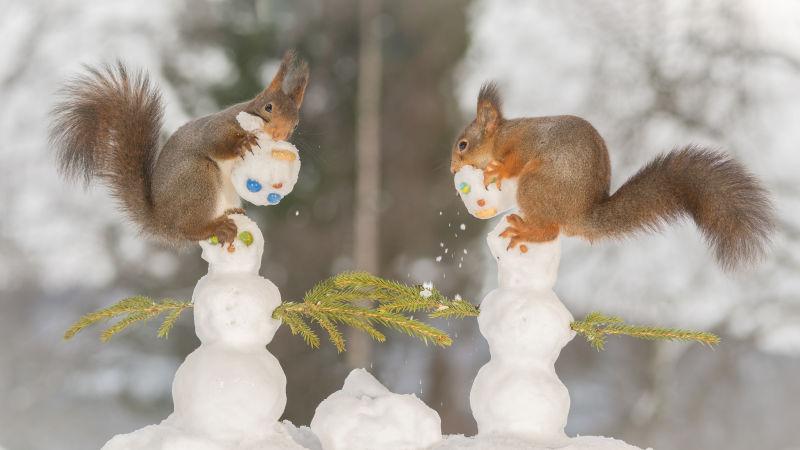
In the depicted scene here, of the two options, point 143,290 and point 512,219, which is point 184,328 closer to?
point 143,290

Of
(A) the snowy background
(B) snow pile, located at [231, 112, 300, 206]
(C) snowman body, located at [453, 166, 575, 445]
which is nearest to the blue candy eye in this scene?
(B) snow pile, located at [231, 112, 300, 206]

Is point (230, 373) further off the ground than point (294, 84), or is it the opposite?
point (294, 84)

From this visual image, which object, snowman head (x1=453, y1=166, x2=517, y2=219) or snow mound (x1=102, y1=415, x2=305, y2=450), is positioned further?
snowman head (x1=453, y1=166, x2=517, y2=219)

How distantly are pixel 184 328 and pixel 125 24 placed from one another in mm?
809

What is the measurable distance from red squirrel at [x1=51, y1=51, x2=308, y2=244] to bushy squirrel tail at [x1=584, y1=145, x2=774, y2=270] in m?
0.40

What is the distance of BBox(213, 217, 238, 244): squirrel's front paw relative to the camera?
3.56 feet

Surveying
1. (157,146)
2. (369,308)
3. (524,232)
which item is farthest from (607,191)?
(157,146)

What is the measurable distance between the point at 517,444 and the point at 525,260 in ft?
0.71

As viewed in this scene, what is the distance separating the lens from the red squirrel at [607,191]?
1.02 metres

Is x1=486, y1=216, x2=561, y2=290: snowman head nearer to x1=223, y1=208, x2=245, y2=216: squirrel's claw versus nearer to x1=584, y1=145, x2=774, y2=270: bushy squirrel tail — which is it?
x1=584, y1=145, x2=774, y2=270: bushy squirrel tail

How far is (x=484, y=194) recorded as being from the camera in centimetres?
110

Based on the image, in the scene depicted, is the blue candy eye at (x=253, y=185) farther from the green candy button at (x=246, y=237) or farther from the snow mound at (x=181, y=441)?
the snow mound at (x=181, y=441)

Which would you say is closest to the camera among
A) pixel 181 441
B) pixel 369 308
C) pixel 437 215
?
pixel 181 441

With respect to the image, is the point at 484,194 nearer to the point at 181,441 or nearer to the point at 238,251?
the point at 238,251
